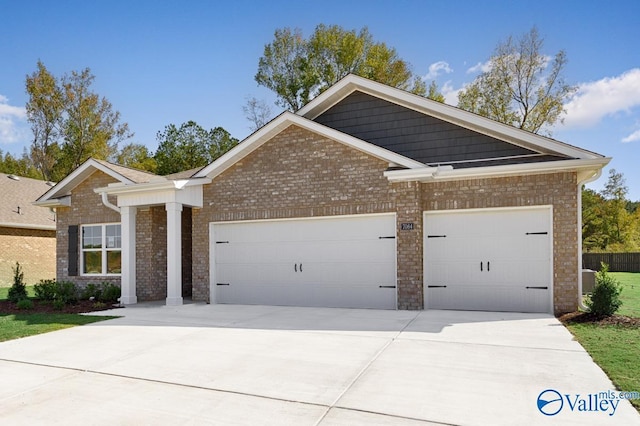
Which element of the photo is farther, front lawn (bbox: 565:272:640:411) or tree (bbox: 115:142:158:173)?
tree (bbox: 115:142:158:173)

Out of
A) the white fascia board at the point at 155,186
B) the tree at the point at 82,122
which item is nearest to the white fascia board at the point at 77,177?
the white fascia board at the point at 155,186

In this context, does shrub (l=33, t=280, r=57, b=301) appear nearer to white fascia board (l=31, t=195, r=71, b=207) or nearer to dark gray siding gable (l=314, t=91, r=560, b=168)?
white fascia board (l=31, t=195, r=71, b=207)

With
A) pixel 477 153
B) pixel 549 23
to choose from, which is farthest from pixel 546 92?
pixel 477 153

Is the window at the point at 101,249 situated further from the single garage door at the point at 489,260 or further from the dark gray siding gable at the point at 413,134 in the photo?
the single garage door at the point at 489,260

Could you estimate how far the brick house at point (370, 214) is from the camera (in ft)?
32.7

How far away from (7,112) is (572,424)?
4530 cm

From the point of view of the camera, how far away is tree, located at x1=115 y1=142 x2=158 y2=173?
31609mm

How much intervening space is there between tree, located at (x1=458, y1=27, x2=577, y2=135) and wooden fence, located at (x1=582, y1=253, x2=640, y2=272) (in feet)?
28.9

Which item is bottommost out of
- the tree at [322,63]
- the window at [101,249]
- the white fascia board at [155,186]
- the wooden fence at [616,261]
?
the wooden fence at [616,261]

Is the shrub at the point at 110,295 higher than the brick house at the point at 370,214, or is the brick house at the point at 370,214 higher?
the brick house at the point at 370,214

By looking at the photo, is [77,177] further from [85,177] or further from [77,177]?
[85,177]

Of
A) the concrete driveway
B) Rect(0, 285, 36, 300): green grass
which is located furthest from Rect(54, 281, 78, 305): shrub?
the concrete driveway

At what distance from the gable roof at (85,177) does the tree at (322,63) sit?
50.8 ft

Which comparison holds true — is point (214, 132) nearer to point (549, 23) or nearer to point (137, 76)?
point (137, 76)
